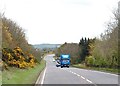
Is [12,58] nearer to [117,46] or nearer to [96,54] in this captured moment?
[117,46]

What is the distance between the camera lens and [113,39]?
47.4 meters

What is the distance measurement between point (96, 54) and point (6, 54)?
1634 inches

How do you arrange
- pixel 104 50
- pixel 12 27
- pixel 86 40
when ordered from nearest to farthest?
1. pixel 12 27
2. pixel 104 50
3. pixel 86 40

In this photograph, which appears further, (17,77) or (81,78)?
(81,78)

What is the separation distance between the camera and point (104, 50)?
61938 mm

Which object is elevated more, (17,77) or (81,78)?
(17,77)

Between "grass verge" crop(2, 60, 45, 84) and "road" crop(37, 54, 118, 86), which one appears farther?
"road" crop(37, 54, 118, 86)

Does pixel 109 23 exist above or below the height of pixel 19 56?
above

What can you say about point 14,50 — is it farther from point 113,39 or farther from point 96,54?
point 96,54

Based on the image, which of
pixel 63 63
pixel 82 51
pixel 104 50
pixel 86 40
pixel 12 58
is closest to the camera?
pixel 12 58

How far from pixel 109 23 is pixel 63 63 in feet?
133

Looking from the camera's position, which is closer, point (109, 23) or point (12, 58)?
point (12, 58)

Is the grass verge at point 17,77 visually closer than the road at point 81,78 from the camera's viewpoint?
Yes

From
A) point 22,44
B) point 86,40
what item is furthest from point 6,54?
point 86,40
